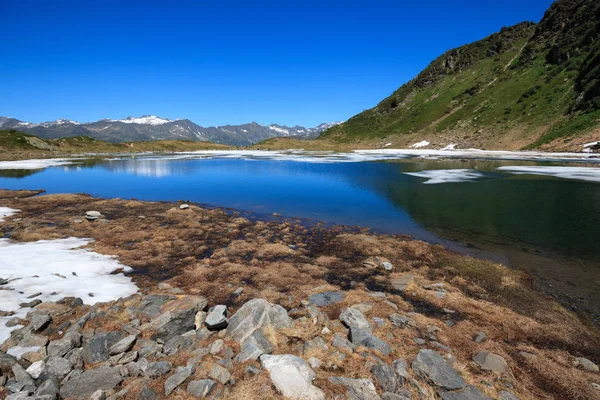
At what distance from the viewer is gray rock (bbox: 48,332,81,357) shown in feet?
22.2

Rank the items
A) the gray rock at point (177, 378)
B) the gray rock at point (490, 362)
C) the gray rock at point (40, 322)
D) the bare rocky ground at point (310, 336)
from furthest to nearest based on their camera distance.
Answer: the gray rock at point (40, 322)
the gray rock at point (490, 362)
the bare rocky ground at point (310, 336)
the gray rock at point (177, 378)

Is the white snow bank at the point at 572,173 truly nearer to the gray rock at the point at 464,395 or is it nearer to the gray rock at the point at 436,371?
the gray rock at the point at 436,371

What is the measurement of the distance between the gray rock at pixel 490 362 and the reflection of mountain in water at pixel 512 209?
12.2 m

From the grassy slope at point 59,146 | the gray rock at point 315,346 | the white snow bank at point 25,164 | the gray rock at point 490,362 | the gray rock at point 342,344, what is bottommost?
the gray rock at point 490,362

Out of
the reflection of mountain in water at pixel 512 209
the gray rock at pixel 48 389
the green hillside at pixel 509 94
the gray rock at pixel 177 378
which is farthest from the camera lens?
the green hillside at pixel 509 94

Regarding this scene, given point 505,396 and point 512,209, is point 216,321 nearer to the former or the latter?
point 505,396

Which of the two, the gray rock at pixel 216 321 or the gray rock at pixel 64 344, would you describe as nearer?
the gray rock at pixel 64 344

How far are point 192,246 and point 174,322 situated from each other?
27.8 ft

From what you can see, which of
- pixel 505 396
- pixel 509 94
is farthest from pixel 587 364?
pixel 509 94

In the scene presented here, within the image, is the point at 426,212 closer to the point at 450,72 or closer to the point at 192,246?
the point at 192,246

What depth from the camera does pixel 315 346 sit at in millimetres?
7340

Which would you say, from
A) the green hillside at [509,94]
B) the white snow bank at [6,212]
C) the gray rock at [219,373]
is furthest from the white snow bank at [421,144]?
the gray rock at [219,373]

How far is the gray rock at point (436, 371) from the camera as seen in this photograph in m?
6.25

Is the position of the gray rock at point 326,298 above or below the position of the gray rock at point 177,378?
below
